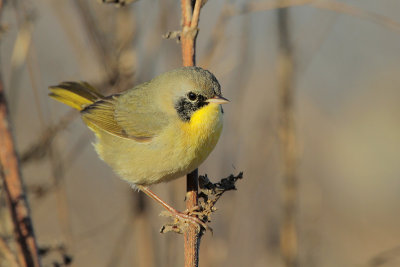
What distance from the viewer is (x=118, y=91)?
12.3 feet

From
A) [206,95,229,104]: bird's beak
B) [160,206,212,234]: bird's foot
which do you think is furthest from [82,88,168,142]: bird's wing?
[160,206,212,234]: bird's foot

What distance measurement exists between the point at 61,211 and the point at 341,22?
16.6 ft

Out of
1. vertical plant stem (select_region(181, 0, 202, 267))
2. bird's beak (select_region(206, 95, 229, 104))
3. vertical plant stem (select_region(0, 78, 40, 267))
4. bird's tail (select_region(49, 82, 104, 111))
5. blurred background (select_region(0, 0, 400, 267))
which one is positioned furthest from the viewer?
bird's tail (select_region(49, 82, 104, 111))

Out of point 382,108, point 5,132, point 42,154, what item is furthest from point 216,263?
point 382,108

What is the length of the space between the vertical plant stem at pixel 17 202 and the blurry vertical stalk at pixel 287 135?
67.9 inches

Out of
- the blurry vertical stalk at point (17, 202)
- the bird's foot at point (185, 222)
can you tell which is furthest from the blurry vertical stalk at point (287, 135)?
the blurry vertical stalk at point (17, 202)

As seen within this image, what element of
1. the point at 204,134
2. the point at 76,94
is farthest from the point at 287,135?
the point at 76,94

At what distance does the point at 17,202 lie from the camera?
2436 mm

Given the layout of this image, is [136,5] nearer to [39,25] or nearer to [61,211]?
[61,211]

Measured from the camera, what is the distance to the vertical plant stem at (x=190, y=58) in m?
2.31

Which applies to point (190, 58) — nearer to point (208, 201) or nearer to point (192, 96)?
point (192, 96)

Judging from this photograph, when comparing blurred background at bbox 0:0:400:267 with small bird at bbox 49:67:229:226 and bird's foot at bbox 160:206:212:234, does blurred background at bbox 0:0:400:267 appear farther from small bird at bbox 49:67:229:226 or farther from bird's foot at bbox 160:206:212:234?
bird's foot at bbox 160:206:212:234

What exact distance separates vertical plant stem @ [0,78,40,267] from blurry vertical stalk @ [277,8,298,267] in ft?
5.66

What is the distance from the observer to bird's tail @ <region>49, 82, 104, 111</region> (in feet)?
12.1
